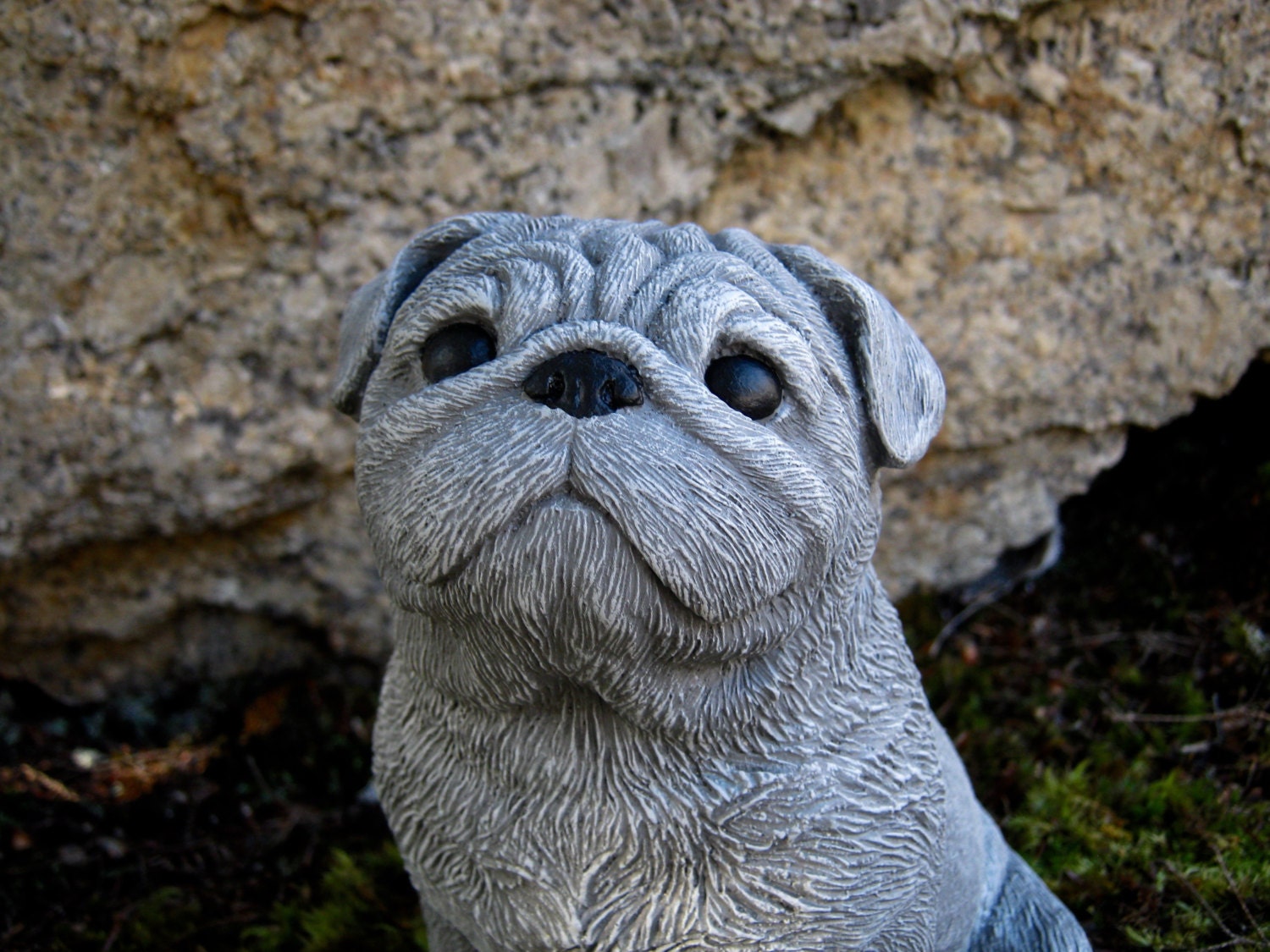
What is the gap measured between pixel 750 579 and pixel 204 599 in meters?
2.32

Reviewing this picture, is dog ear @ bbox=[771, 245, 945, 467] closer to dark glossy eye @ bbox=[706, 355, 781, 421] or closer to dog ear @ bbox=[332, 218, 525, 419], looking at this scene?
dark glossy eye @ bbox=[706, 355, 781, 421]

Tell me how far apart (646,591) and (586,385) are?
27 cm

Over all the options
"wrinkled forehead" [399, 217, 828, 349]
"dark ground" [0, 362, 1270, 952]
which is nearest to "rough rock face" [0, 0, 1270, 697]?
"dark ground" [0, 362, 1270, 952]

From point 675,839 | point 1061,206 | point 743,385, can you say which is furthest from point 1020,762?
point 743,385

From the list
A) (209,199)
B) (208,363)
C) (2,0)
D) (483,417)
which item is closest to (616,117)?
(209,199)

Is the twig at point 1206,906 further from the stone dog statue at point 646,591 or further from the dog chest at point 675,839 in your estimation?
the dog chest at point 675,839

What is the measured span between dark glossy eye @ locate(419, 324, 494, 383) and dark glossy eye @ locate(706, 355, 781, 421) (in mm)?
321

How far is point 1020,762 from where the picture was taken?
9.57 ft

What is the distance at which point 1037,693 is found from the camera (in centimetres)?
318

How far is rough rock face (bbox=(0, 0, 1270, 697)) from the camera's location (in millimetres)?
2576

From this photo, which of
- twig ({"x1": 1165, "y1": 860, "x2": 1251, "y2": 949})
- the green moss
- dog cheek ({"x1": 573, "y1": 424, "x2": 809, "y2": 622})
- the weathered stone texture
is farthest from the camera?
the weathered stone texture

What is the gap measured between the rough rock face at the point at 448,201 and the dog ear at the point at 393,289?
41.6 inches

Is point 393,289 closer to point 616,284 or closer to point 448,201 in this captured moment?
point 616,284

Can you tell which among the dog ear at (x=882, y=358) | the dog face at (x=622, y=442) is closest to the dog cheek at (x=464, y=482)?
the dog face at (x=622, y=442)
